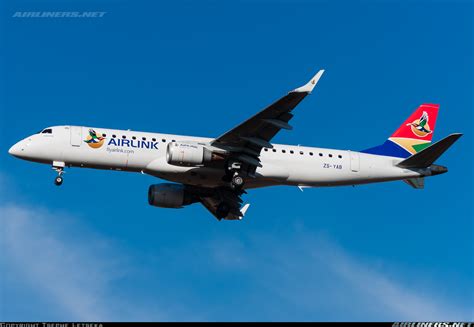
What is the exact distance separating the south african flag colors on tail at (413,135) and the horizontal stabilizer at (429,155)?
196cm

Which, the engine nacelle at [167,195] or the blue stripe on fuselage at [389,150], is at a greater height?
the blue stripe on fuselage at [389,150]

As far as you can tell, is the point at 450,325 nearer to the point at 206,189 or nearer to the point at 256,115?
the point at 256,115

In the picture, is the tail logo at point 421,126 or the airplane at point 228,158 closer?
the airplane at point 228,158

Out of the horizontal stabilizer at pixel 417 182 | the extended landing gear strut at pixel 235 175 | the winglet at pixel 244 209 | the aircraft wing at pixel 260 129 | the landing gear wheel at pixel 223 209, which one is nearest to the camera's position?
the aircraft wing at pixel 260 129

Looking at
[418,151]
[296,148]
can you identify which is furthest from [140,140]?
[418,151]

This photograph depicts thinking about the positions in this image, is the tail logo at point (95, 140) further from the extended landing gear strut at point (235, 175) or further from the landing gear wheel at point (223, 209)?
the landing gear wheel at point (223, 209)

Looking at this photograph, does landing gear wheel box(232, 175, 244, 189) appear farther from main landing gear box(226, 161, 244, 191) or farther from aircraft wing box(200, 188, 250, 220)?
aircraft wing box(200, 188, 250, 220)

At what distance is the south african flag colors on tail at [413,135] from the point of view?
52.6 meters

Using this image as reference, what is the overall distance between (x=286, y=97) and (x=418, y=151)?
1319 cm

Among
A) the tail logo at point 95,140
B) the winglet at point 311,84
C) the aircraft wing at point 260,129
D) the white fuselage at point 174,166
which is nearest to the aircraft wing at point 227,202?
the white fuselage at point 174,166

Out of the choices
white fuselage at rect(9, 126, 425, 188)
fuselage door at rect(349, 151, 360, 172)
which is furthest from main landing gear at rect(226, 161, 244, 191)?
fuselage door at rect(349, 151, 360, 172)

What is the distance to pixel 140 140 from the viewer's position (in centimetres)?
4762

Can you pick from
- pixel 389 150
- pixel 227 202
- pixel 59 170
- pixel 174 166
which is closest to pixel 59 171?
pixel 59 170

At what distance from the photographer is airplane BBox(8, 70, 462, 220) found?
4669 centimetres
